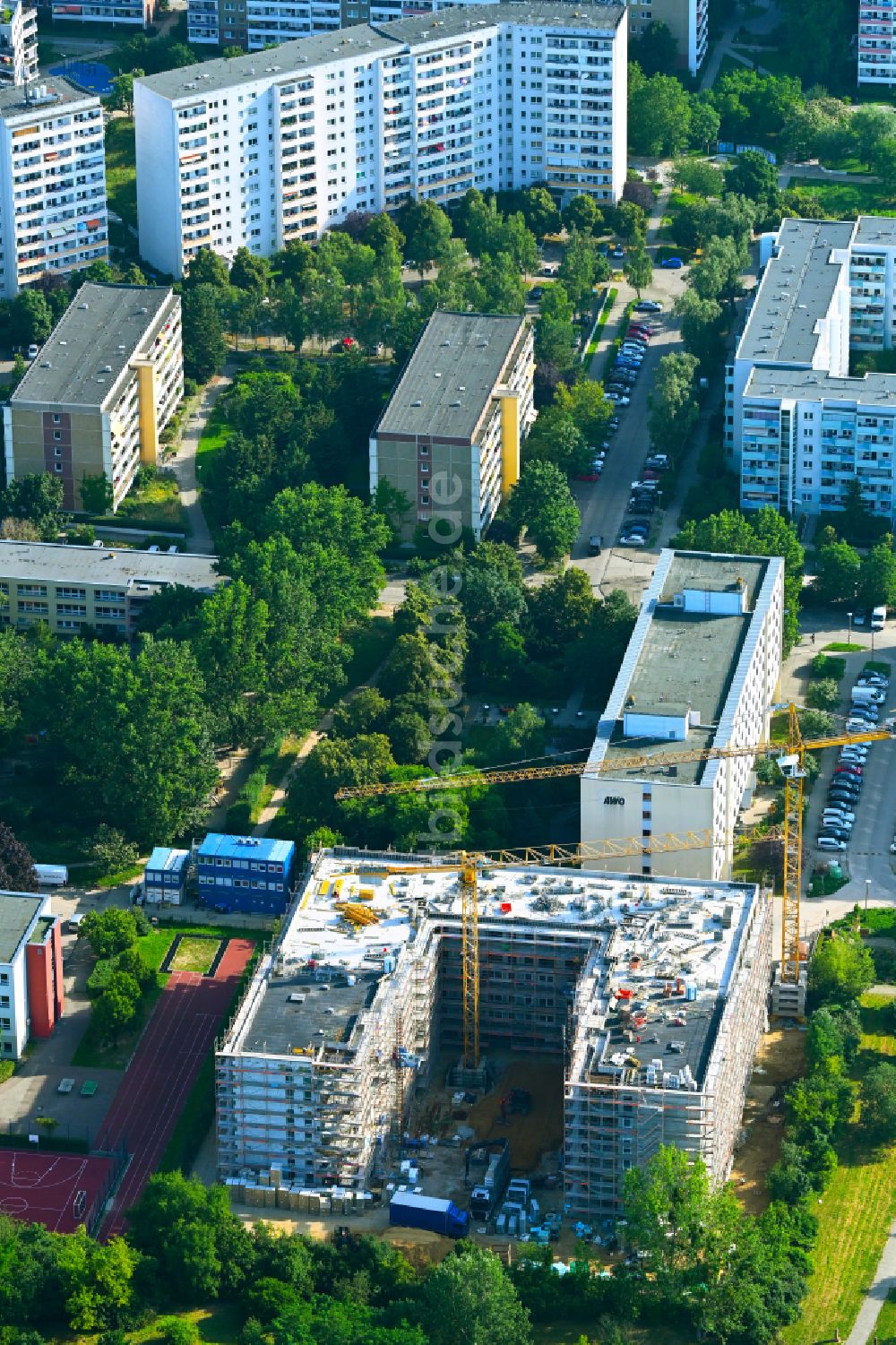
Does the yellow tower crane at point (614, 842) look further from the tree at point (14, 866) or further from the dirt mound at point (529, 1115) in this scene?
the tree at point (14, 866)

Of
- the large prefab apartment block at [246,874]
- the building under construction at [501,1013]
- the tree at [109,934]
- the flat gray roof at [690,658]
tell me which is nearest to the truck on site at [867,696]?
the flat gray roof at [690,658]

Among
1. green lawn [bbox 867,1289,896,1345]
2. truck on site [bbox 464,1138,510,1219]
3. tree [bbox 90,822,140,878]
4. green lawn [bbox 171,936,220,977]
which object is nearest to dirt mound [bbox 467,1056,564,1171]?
truck on site [bbox 464,1138,510,1219]

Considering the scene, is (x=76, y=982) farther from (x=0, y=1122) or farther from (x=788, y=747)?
(x=788, y=747)

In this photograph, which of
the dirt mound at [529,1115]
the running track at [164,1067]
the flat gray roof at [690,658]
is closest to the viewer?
the running track at [164,1067]

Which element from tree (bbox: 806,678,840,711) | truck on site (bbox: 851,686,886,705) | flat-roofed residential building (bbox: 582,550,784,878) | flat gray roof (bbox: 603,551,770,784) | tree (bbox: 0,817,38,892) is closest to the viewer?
flat-roofed residential building (bbox: 582,550,784,878)

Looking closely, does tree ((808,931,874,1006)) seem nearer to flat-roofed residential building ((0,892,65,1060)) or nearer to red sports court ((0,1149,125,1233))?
red sports court ((0,1149,125,1233))
